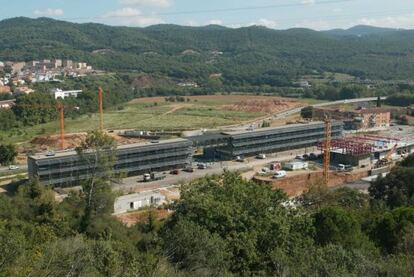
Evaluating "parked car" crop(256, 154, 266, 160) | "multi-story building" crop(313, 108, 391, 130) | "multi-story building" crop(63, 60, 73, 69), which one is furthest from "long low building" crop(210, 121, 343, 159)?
"multi-story building" crop(63, 60, 73, 69)

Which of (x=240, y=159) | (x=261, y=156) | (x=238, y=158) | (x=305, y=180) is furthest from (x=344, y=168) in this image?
(x=238, y=158)

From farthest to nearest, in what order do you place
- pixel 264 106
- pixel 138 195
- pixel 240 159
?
pixel 264 106 < pixel 240 159 < pixel 138 195

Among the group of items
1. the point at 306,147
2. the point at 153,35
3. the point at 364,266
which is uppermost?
the point at 153,35

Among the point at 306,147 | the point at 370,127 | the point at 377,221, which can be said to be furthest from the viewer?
the point at 370,127

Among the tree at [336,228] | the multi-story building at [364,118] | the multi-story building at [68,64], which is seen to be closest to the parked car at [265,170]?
the tree at [336,228]

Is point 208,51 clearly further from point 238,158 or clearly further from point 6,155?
point 6,155

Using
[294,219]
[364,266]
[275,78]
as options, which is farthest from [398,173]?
[275,78]

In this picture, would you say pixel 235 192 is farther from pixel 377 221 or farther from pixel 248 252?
pixel 377 221

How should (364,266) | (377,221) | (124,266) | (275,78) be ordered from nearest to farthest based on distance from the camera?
(364,266) < (124,266) < (377,221) < (275,78)
